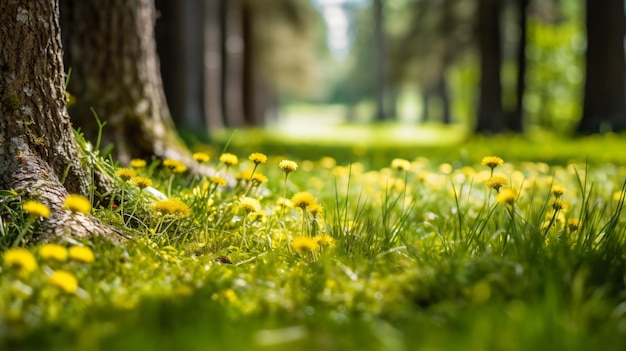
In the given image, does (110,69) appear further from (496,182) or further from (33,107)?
(496,182)

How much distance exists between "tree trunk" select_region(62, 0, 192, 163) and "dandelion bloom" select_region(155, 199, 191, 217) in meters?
1.74

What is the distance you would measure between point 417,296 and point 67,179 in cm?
161

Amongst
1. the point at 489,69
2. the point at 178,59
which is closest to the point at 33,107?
the point at 178,59

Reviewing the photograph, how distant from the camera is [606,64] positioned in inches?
452

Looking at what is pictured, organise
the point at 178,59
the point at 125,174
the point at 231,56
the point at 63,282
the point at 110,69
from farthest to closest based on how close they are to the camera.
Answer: the point at 231,56 < the point at 178,59 < the point at 110,69 < the point at 125,174 < the point at 63,282

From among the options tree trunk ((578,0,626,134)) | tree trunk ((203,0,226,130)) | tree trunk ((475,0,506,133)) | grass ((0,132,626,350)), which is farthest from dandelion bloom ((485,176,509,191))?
tree trunk ((475,0,506,133))

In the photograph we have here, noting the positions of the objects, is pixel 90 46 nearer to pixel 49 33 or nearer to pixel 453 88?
pixel 49 33

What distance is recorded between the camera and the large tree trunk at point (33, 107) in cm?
255

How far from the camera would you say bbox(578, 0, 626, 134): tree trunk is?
37.5ft

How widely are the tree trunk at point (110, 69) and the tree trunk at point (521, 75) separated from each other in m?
11.1

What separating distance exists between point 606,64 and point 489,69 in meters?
3.10

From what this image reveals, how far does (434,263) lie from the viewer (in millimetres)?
2205

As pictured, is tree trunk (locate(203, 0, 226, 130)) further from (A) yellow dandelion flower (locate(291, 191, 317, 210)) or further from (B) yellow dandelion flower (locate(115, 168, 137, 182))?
(A) yellow dandelion flower (locate(291, 191, 317, 210))

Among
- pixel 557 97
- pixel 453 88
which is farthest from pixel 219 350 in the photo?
pixel 453 88
